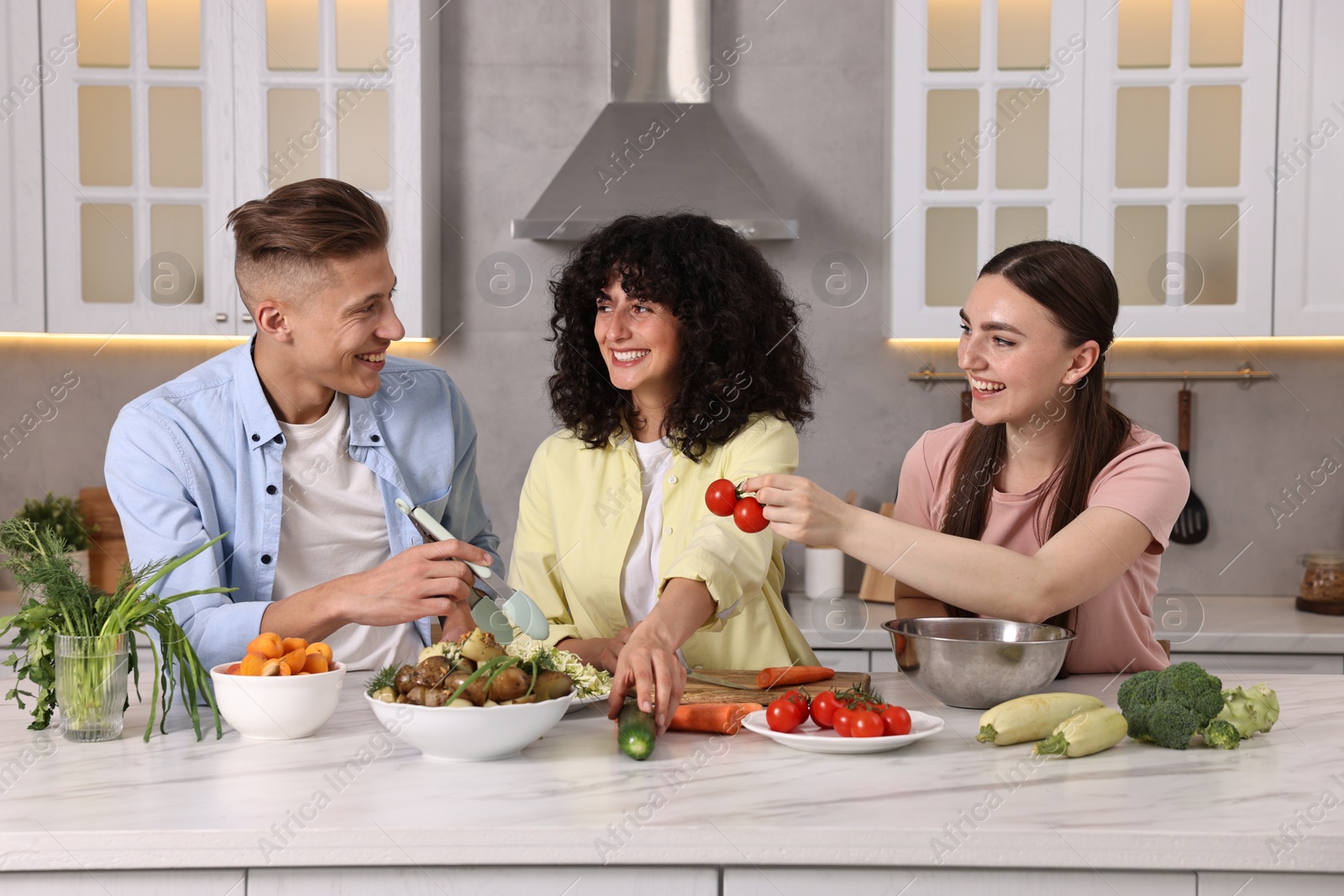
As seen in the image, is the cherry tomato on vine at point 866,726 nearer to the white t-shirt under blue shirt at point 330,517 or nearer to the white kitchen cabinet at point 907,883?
the white kitchen cabinet at point 907,883

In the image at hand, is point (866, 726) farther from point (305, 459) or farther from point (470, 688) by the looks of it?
point (305, 459)

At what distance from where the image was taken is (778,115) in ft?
11.6

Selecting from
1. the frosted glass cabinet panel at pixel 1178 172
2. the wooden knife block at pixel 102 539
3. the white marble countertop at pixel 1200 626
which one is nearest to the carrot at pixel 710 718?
the white marble countertop at pixel 1200 626

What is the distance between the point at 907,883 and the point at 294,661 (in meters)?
0.79

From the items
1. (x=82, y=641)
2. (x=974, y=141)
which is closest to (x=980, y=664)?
(x=82, y=641)

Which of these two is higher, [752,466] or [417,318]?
[417,318]

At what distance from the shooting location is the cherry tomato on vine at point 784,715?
1401 mm

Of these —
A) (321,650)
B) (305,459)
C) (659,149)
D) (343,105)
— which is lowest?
(321,650)

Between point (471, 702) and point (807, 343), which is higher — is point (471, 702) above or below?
below

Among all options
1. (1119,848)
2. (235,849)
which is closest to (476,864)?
(235,849)

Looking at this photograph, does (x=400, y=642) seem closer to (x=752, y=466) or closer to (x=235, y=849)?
(x=752, y=466)

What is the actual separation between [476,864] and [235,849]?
0.24 meters

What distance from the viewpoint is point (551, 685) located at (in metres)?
1.36

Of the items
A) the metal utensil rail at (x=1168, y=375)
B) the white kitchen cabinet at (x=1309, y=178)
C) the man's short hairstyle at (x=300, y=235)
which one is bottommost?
the metal utensil rail at (x=1168, y=375)
